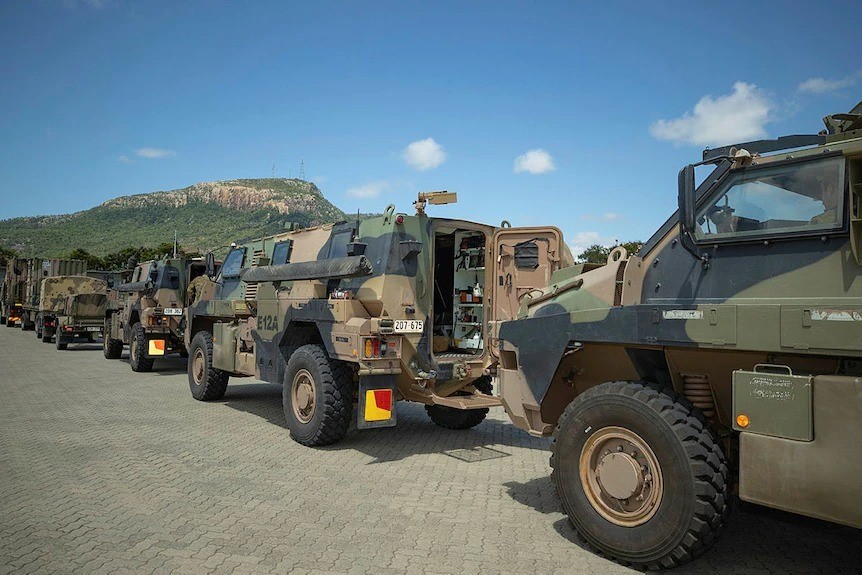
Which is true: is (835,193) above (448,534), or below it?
above

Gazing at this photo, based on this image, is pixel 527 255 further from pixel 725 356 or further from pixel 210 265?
pixel 210 265

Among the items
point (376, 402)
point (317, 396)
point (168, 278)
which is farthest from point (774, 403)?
point (168, 278)

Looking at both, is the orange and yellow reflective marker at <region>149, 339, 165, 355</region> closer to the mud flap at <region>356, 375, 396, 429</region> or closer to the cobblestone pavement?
the cobblestone pavement

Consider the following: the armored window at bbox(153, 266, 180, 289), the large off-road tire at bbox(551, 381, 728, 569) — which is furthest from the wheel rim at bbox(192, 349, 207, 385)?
the large off-road tire at bbox(551, 381, 728, 569)

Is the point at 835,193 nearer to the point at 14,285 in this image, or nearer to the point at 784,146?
the point at 784,146

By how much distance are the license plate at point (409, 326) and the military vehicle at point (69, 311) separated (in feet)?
58.0

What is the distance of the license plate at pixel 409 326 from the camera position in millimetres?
6709

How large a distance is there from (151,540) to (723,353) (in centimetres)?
396

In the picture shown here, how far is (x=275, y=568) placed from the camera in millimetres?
3768

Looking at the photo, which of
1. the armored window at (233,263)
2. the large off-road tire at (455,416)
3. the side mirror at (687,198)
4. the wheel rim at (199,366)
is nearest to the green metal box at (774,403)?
the side mirror at (687,198)

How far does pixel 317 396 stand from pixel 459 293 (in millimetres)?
2315

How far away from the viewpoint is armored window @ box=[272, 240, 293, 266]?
8.98 meters

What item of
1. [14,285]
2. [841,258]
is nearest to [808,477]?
[841,258]

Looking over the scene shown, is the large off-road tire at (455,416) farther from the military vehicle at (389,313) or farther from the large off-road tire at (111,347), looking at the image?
the large off-road tire at (111,347)
